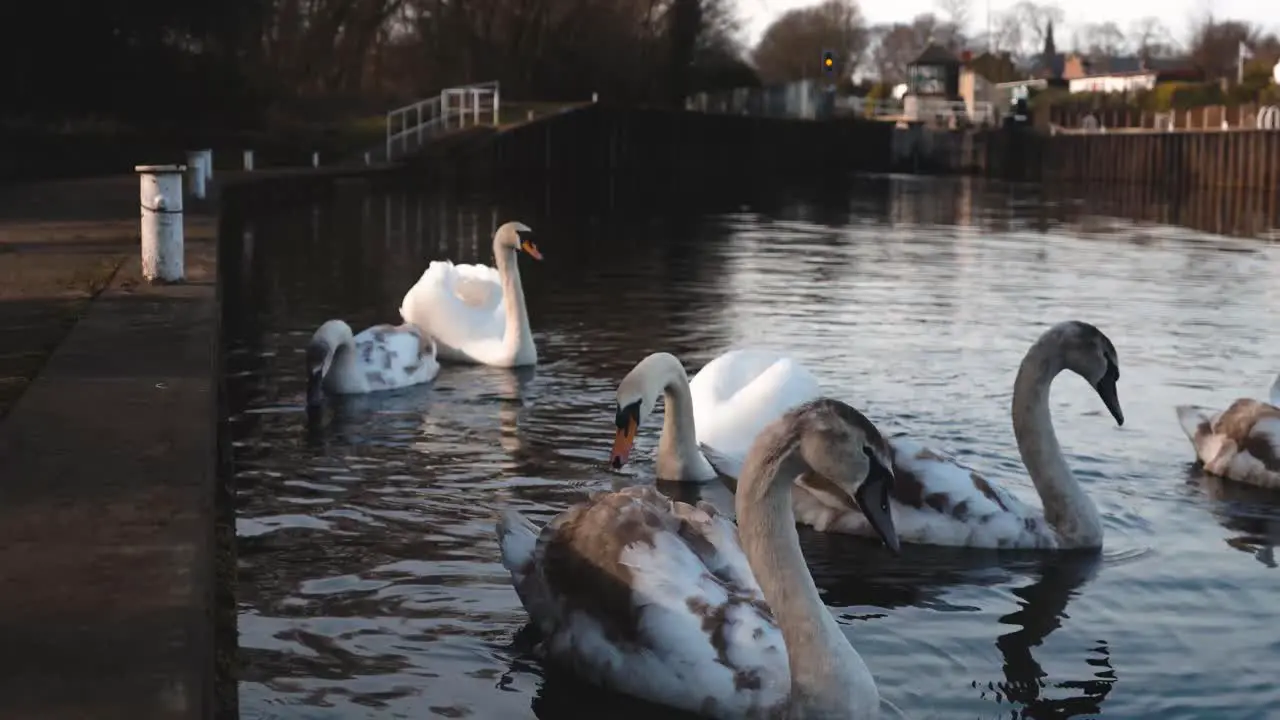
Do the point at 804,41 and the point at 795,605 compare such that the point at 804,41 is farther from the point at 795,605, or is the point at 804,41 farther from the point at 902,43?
the point at 795,605

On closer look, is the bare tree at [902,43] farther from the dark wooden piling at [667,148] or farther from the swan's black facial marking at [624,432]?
the swan's black facial marking at [624,432]

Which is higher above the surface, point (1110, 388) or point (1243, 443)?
point (1110, 388)

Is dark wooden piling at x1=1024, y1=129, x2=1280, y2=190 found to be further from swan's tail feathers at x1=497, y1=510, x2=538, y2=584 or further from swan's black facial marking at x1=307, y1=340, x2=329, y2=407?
swan's tail feathers at x1=497, y1=510, x2=538, y2=584

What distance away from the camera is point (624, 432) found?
910 cm

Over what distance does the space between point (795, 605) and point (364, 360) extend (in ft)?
26.7

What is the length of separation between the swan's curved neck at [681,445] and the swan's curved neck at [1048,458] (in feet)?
5.87

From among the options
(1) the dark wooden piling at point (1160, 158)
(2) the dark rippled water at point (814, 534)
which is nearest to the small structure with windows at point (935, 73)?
(1) the dark wooden piling at point (1160, 158)

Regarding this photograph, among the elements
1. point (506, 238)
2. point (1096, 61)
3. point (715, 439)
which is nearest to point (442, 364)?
point (506, 238)

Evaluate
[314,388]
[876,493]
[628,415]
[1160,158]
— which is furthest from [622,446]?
[1160,158]

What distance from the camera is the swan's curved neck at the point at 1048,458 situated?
9.37 m

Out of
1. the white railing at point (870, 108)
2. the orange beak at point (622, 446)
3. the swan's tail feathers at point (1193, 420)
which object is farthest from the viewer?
the white railing at point (870, 108)

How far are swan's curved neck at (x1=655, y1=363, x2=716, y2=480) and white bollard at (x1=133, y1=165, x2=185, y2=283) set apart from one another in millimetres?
5206

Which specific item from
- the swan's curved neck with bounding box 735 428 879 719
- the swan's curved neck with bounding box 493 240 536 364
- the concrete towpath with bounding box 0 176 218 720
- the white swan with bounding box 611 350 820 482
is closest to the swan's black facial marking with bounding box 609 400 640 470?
the white swan with bounding box 611 350 820 482

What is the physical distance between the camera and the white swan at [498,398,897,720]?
18.9ft
